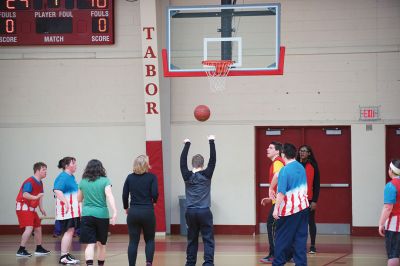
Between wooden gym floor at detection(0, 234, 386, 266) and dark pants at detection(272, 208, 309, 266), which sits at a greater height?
dark pants at detection(272, 208, 309, 266)

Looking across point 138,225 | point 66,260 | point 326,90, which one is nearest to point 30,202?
point 66,260

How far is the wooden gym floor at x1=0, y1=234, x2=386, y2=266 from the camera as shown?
14078mm

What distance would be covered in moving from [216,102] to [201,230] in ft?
26.4

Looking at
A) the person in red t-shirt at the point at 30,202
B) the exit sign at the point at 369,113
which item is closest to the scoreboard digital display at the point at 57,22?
the person in red t-shirt at the point at 30,202

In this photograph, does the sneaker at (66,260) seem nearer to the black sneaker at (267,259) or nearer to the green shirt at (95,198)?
the green shirt at (95,198)

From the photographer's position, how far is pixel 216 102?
1994cm

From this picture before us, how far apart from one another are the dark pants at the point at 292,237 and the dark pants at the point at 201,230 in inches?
60.4

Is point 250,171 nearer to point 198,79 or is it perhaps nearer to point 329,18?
point 198,79

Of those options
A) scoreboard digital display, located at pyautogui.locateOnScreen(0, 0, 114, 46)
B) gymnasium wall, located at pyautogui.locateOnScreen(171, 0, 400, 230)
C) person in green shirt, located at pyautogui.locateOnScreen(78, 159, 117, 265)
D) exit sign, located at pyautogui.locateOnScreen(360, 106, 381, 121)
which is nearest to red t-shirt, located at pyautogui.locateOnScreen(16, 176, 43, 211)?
person in green shirt, located at pyautogui.locateOnScreen(78, 159, 117, 265)

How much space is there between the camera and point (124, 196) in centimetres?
1199

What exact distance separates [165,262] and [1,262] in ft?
10.3

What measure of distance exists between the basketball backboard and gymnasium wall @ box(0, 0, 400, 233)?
3.36 meters

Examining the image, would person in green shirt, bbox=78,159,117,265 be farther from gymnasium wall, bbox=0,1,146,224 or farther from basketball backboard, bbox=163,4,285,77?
gymnasium wall, bbox=0,1,146,224

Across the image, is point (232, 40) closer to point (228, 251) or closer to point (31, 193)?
point (228, 251)
